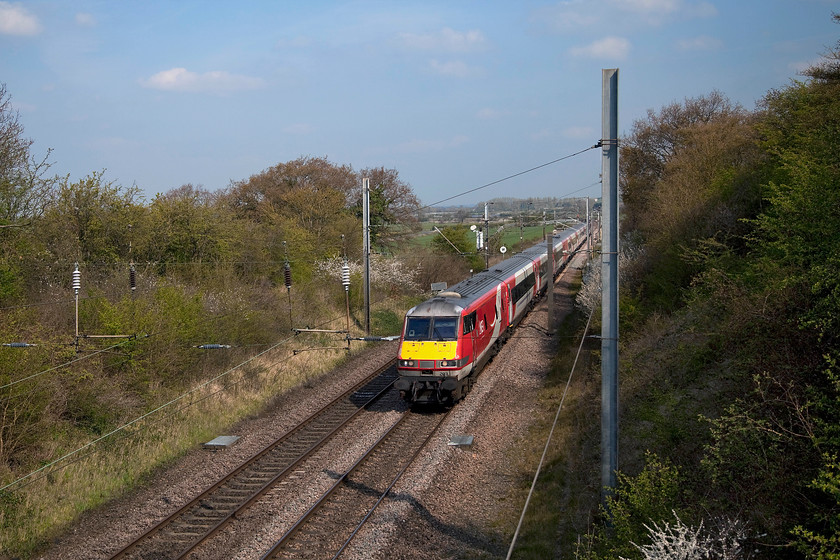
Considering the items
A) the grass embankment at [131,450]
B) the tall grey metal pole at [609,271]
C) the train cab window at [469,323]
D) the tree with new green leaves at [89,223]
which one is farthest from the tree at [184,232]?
the tall grey metal pole at [609,271]

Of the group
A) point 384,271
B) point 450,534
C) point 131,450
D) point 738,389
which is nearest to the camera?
point 738,389

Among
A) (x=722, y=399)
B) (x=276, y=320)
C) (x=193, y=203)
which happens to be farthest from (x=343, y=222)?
(x=722, y=399)

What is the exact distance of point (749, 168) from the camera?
2053cm

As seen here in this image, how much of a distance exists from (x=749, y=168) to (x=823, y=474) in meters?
17.3

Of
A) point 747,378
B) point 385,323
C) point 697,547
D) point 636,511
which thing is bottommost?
point 385,323

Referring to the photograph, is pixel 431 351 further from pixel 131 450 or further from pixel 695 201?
pixel 695 201

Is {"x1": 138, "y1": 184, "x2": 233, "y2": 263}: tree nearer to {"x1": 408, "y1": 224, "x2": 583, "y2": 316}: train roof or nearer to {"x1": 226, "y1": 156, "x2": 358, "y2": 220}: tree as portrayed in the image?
{"x1": 408, "y1": 224, "x2": 583, "y2": 316}: train roof

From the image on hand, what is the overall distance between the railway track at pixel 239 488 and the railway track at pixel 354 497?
1.30m

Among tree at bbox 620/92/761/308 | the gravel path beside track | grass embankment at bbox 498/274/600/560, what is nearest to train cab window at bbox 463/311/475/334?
the gravel path beside track

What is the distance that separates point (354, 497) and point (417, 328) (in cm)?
593

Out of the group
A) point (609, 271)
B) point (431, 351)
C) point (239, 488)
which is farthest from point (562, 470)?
point (239, 488)

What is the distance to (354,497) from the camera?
11781 millimetres

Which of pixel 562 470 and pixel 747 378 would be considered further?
pixel 562 470

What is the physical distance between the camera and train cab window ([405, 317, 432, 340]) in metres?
16.8
